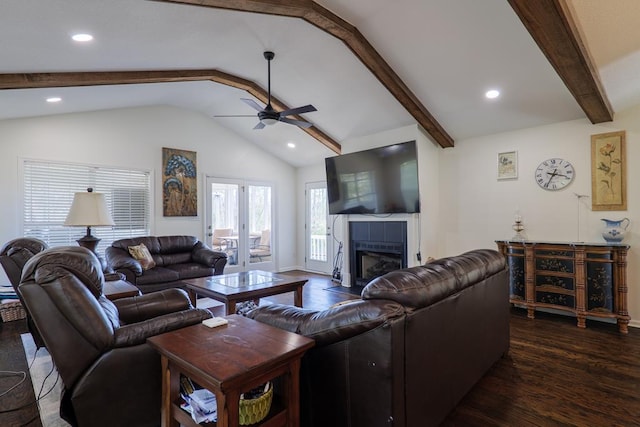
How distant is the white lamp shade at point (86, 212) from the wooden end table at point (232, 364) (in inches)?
107

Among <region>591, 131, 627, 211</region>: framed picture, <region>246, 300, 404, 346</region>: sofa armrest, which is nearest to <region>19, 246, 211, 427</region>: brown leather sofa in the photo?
<region>246, 300, 404, 346</region>: sofa armrest

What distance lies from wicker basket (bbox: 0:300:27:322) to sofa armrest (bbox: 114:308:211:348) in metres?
3.37

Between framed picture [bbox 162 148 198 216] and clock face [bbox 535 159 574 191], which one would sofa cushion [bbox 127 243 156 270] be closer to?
framed picture [bbox 162 148 198 216]

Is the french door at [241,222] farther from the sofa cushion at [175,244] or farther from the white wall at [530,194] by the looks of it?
the white wall at [530,194]

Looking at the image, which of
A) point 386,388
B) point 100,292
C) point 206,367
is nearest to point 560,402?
point 386,388

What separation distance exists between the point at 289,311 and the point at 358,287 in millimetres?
4225

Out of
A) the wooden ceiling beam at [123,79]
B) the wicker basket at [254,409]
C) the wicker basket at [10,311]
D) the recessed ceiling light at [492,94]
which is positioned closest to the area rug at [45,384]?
the wicker basket at [10,311]

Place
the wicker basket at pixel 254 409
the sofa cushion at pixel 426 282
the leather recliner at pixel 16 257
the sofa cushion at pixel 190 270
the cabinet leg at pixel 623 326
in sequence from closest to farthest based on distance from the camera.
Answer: the wicker basket at pixel 254 409
the sofa cushion at pixel 426 282
the leather recliner at pixel 16 257
the cabinet leg at pixel 623 326
the sofa cushion at pixel 190 270

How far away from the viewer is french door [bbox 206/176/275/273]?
22.2 ft

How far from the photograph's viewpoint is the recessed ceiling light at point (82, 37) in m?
2.82

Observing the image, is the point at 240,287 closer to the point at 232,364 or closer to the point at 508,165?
the point at 232,364

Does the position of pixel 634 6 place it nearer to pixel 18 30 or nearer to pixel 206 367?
pixel 206 367

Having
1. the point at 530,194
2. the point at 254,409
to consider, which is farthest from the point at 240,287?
the point at 530,194

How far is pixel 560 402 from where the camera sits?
Answer: 90.7 inches
